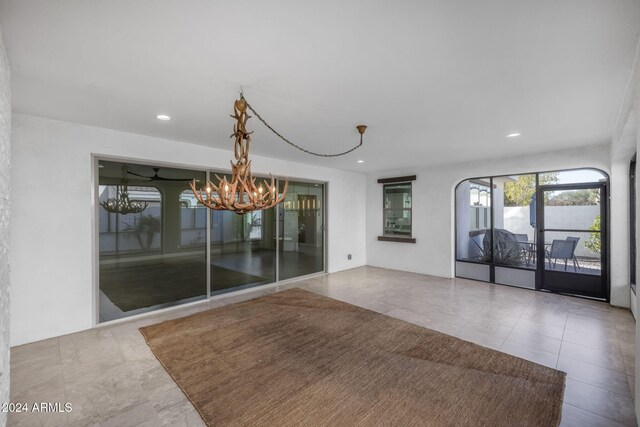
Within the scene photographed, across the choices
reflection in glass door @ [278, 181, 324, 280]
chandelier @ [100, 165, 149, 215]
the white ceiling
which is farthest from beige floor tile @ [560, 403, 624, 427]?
chandelier @ [100, 165, 149, 215]

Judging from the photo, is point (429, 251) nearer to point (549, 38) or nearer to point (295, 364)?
point (295, 364)

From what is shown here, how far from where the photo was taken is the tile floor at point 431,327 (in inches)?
81.1

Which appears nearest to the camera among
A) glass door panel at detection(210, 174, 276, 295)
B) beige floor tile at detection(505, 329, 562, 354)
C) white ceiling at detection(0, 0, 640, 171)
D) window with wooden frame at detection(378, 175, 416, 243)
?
white ceiling at detection(0, 0, 640, 171)

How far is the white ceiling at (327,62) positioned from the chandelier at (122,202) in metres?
0.75

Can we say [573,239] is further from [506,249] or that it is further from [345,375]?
[345,375]

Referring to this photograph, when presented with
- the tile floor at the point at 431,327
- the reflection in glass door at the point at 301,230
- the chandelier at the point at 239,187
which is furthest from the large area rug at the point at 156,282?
the chandelier at the point at 239,187

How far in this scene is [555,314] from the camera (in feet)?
12.9

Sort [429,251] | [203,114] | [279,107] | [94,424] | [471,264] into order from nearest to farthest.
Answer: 1. [94,424]
2. [279,107]
3. [203,114]
4. [471,264]
5. [429,251]

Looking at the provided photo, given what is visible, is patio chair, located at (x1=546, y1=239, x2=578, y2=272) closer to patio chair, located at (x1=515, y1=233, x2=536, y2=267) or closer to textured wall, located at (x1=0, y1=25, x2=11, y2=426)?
patio chair, located at (x1=515, y1=233, x2=536, y2=267)

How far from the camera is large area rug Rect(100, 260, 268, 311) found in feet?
12.7

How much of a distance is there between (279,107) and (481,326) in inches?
143

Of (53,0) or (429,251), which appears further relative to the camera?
(429,251)

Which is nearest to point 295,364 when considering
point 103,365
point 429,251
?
point 103,365

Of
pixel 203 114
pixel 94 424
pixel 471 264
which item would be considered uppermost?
pixel 203 114
